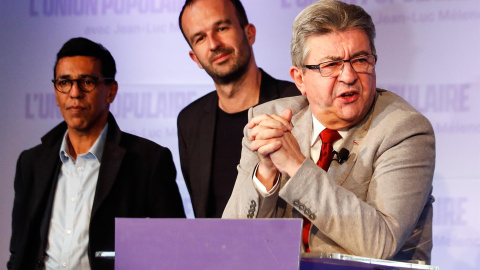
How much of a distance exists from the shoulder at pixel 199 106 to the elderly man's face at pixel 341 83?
124 cm

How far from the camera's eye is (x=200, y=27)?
3.54 meters

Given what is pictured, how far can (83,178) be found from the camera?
11.6 ft

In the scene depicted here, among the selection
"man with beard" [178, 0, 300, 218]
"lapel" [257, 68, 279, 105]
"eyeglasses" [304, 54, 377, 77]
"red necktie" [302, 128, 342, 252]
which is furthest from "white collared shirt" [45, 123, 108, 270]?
"eyeglasses" [304, 54, 377, 77]

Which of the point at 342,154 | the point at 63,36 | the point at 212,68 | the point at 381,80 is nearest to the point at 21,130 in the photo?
the point at 63,36

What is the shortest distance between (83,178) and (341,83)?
5.68 feet

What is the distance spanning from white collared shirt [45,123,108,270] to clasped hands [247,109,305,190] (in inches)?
62.2

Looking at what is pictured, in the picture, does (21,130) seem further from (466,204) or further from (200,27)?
(466,204)

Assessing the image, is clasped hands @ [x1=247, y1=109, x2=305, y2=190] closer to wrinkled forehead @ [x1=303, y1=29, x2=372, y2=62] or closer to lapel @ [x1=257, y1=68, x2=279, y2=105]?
wrinkled forehead @ [x1=303, y1=29, x2=372, y2=62]

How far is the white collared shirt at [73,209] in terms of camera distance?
11.1 feet

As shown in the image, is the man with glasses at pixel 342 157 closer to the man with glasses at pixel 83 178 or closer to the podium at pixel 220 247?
the podium at pixel 220 247

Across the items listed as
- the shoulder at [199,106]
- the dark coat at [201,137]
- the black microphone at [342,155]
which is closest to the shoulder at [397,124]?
the black microphone at [342,155]

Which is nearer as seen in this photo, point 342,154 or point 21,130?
point 342,154

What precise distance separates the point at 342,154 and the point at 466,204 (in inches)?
53.2

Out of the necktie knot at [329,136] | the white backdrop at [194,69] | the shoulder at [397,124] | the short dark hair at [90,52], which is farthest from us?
the short dark hair at [90,52]
